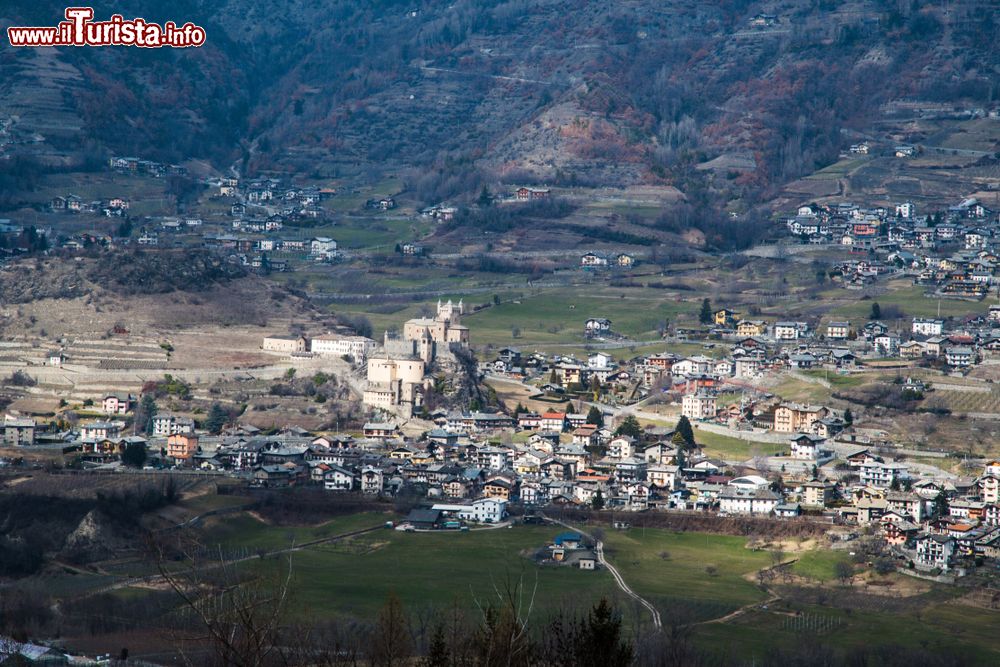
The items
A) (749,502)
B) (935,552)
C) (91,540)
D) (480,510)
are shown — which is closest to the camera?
(91,540)

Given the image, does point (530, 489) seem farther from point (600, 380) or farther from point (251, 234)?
point (251, 234)

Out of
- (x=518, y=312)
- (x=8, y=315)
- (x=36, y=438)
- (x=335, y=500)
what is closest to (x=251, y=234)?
(x=518, y=312)

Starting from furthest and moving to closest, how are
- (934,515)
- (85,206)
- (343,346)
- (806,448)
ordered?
(85,206), (343,346), (806,448), (934,515)

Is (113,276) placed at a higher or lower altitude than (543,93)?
lower

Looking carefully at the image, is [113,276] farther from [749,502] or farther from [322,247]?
[749,502]

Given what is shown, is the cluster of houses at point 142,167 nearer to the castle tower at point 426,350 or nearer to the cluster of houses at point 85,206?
the cluster of houses at point 85,206

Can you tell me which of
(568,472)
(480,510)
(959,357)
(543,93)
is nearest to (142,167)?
(543,93)

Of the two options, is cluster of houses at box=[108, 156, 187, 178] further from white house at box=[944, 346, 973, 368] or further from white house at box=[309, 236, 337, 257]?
white house at box=[944, 346, 973, 368]
